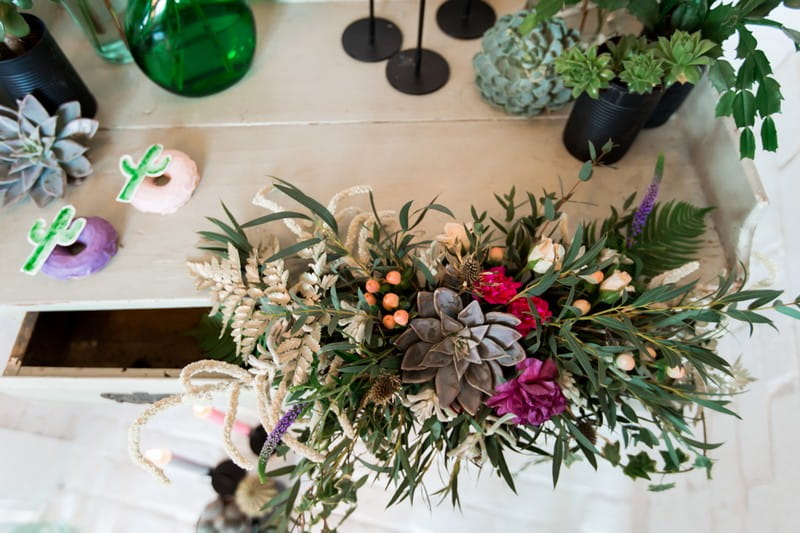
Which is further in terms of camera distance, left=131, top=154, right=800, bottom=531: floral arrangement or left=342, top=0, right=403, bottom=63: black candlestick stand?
left=342, top=0, right=403, bottom=63: black candlestick stand

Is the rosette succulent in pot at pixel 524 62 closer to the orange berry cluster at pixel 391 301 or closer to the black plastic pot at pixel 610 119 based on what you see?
the black plastic pot at pixel 610 119

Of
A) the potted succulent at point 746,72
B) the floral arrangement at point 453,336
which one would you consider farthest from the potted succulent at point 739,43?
the floral arrangement at point 453,336

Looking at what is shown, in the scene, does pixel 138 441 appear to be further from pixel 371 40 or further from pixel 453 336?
pixel 371 40

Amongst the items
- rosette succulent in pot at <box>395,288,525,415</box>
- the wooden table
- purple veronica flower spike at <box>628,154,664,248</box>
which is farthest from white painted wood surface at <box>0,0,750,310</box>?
rosette succulent in pot at <box>395,288,525,415</box>

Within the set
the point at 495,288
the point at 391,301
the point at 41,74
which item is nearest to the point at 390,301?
the point at 391,301

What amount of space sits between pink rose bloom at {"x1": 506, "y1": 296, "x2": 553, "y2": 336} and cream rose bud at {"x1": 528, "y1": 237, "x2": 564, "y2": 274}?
0.04 metres

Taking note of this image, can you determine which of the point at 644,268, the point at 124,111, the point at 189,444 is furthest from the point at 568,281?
the point at 189,444

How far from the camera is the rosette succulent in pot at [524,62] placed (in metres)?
0.74

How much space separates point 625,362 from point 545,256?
0.14 m

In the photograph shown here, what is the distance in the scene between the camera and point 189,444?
41.7 inches

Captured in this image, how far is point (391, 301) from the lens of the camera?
59cm

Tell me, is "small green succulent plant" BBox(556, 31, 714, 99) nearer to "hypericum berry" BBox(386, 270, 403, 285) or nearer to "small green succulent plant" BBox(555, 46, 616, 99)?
"small green succulent plant" BBox(555, 46, 616, 99)

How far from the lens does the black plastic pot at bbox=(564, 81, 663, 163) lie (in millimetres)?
664

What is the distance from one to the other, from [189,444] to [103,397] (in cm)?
24
